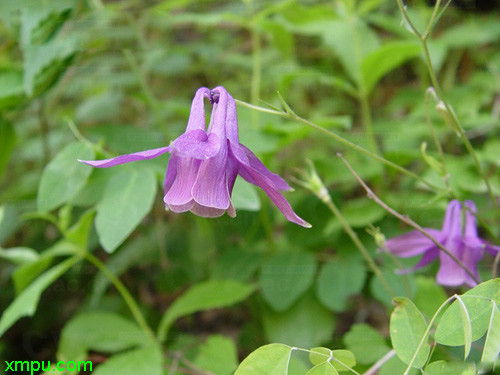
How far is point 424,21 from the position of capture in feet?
6.75

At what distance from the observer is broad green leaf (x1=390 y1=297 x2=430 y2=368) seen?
0.70 metres

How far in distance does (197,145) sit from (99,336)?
3.04 feet

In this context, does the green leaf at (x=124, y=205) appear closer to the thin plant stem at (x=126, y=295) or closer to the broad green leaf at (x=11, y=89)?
the thin plant stem at (x=126, y=295)

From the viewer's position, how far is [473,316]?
2.24 ft

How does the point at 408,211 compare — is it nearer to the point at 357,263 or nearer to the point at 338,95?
the point at 357,263

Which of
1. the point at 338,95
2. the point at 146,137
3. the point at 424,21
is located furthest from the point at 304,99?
the point at 146,137

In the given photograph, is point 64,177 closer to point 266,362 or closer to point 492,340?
point 266,362

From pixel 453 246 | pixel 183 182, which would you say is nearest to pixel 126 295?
pixel 183 182

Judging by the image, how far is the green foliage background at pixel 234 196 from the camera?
1.22 metres

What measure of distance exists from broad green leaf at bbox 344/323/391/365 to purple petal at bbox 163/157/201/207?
612 mm

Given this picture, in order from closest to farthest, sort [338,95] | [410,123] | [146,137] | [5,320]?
[5,320]
[146,137]
[410,123]
[338,95]

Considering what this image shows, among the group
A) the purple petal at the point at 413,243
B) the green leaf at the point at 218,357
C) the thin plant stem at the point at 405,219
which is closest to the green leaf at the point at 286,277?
the green leaf at the point at 218,357

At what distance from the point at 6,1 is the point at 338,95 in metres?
1.50

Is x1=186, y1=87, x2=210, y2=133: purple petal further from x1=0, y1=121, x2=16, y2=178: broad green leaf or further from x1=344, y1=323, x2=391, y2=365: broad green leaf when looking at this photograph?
x1=0, y1=121, x2=16, y2=178: broad green leaf
